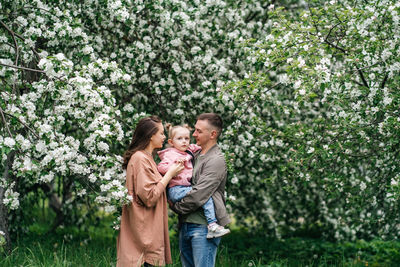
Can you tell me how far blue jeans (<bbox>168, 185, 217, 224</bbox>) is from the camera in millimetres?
3768

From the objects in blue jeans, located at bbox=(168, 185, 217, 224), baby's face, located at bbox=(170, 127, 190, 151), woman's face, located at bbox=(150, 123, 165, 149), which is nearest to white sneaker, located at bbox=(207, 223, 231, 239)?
blue jeans, located at bbox=(168, 185, 217, 224)

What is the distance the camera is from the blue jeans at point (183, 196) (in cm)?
377

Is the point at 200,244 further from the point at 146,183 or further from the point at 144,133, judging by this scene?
the point at 144,133

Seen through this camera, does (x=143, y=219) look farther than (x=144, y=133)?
No

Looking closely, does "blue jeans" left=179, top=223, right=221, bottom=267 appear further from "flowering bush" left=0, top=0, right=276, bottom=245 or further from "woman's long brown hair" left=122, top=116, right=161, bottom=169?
"woman's long brown hair" left=122, top=116, right=161, bottom=169

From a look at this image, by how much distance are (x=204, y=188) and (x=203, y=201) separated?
107mm

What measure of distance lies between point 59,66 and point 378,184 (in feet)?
13.7

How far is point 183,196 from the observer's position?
151 inches

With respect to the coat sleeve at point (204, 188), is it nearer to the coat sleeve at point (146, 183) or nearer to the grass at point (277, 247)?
the coat sleeve at point (146, 183)

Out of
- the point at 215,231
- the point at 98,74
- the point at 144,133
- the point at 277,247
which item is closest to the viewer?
the point at 215,231

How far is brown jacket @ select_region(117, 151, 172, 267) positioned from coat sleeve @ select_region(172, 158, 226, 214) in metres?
0.21

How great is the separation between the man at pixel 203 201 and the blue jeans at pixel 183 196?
0.16 feet

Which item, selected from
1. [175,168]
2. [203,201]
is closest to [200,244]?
[203,201]

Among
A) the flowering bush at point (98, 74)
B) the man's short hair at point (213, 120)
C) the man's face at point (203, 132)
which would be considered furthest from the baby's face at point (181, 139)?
the flowering bush at point (98, 74)
